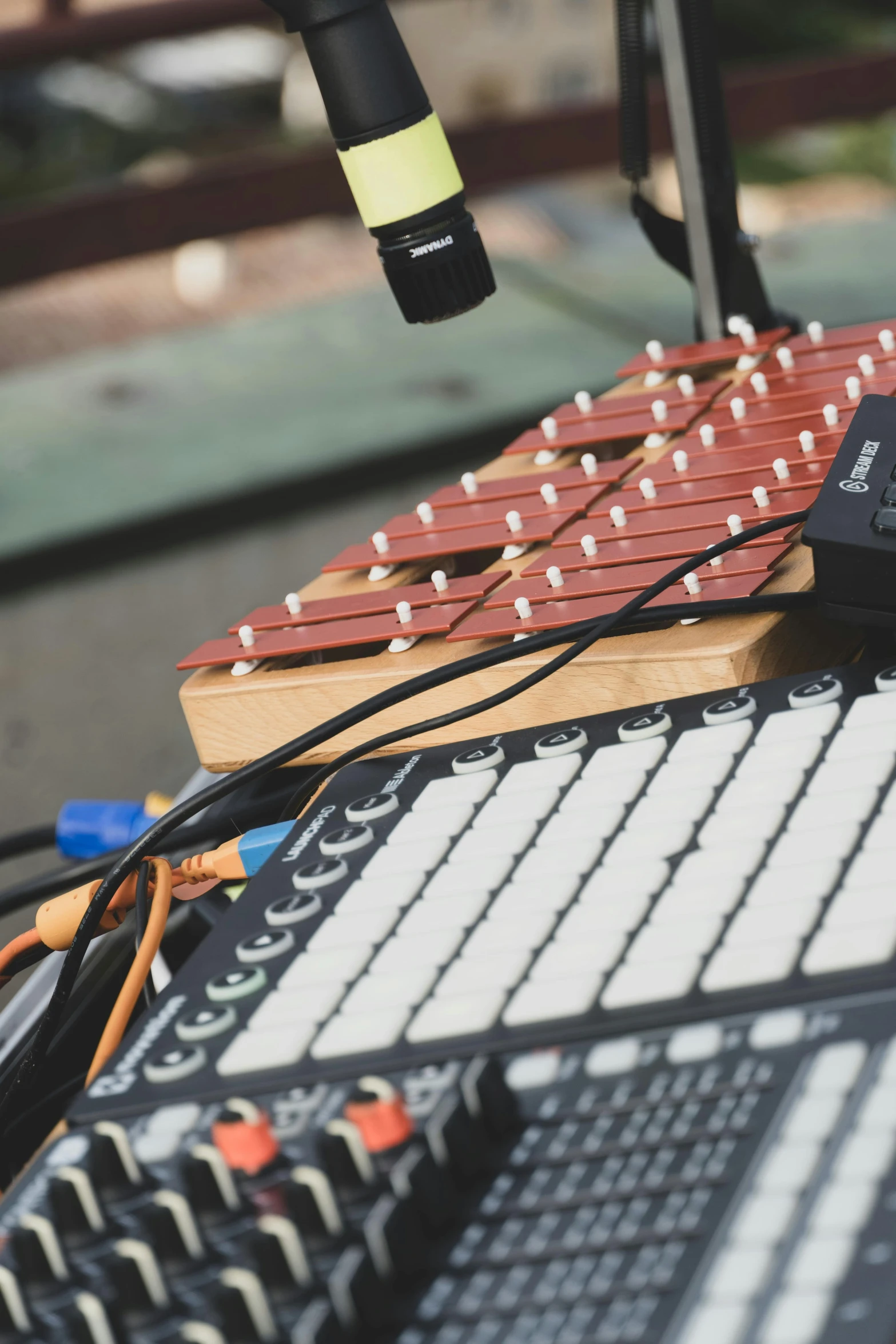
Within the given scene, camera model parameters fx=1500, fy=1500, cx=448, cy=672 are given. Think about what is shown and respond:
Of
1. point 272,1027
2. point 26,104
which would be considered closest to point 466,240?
point 272,1027

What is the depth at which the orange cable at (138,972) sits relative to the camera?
575mm

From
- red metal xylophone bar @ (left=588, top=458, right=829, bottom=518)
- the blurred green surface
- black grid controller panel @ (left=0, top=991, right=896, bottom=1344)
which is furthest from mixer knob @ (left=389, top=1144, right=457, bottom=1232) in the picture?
the blurred green surface

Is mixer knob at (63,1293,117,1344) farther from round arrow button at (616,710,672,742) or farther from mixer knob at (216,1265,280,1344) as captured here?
round arrow button at (616,710,672,742)

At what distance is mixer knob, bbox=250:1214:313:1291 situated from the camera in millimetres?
376

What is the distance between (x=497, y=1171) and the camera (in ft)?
1.34

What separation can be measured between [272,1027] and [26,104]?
9146mm

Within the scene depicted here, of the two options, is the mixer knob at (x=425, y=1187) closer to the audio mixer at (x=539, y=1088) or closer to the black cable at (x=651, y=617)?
the audio mixer at (x=539, y=1088)

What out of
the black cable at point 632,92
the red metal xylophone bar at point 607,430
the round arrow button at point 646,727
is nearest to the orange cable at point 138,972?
the round arrow button at point 646,727

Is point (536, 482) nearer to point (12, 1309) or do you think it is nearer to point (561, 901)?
point (561, 901)

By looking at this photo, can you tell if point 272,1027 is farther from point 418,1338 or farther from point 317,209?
point 317,209

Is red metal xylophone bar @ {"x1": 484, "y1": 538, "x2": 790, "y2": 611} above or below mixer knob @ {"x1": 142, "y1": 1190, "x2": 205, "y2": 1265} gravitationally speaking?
above

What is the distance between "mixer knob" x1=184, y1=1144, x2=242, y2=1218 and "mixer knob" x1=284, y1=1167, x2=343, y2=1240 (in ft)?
0.08

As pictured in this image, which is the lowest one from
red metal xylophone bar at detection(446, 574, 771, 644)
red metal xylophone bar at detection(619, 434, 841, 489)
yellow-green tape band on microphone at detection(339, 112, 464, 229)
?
red metal xylophone bar at detection(446, 574, 771, 644)

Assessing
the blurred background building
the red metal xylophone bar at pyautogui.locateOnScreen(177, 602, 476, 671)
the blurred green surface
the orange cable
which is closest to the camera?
the orange cable
